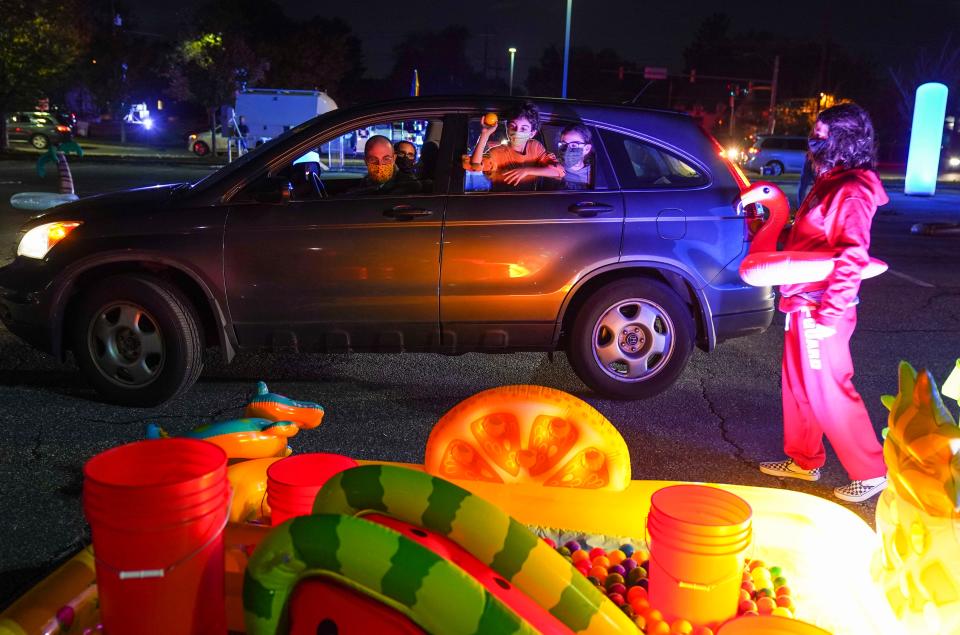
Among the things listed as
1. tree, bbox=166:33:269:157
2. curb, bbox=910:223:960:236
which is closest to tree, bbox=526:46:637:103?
tree, bbox=166:33:269:157

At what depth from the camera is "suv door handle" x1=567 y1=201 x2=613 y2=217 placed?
16.9 ft

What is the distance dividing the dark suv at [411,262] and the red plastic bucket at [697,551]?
2437 millimetres

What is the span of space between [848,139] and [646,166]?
5.60 ft

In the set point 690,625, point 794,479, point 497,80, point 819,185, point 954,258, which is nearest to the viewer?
point 690,625

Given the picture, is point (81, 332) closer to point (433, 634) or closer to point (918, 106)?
point (433, 634)

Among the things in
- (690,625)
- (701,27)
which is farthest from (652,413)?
(701,27)

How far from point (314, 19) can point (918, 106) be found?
52241mm

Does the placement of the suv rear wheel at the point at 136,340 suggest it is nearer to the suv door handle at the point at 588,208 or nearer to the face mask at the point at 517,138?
the face mask at the point at 517,138

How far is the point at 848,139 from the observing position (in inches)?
149

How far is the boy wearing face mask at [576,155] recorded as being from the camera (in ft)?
17.3

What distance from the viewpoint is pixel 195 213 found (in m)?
5.04

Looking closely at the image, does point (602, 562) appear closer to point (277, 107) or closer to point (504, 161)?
point (504, 161)

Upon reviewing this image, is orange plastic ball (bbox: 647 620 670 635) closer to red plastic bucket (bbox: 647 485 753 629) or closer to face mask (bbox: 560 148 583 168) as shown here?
red plastic bucket (bbox: 647 485 753 629)

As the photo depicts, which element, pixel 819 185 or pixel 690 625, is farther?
pixel 819 185
